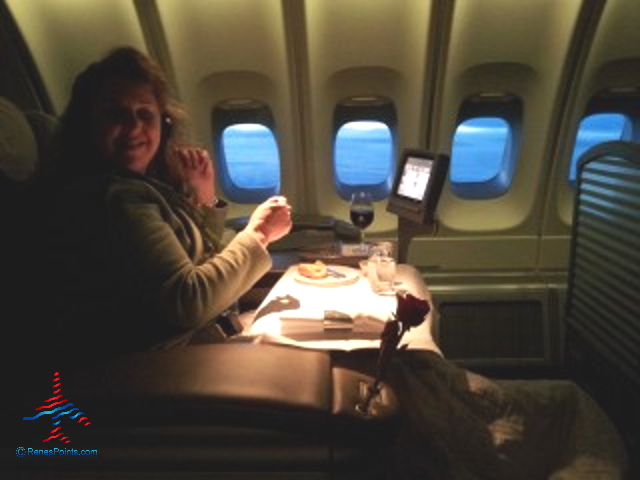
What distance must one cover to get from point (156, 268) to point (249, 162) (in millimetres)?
2835

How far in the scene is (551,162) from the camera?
4023mm

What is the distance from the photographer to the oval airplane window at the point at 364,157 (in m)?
4.14

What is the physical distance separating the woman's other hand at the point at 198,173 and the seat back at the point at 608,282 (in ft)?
4.96

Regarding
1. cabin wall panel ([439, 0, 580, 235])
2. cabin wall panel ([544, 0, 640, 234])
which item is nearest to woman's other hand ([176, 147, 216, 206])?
cabin wall panel ([439, 0, 580, 235])

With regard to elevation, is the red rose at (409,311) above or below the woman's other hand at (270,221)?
above

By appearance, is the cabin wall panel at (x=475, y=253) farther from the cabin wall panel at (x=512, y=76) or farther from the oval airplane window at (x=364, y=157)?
the oval airplane window at (x=364, y=157)

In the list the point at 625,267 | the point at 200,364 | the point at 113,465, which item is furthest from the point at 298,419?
the point at 625,267

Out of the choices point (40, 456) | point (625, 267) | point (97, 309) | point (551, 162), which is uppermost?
point (97, 309)

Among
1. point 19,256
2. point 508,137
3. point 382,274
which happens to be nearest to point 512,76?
point 508,137

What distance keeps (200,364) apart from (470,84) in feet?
10.4

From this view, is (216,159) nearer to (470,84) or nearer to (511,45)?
(470,84)

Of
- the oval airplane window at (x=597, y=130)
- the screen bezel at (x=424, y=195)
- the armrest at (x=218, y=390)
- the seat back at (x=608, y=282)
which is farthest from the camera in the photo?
the oval airplane window at (x=597, y=130)

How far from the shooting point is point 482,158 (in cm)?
431

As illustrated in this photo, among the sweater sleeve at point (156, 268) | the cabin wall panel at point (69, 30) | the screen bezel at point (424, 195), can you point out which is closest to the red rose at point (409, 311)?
the sweater sleeve at point (156, 268)
